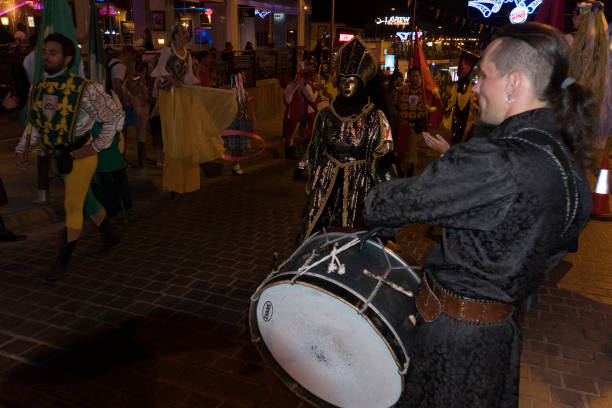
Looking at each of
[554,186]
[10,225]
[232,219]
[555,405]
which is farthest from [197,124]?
[554,186]

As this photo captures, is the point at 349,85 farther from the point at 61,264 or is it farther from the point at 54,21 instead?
the point at 54,21

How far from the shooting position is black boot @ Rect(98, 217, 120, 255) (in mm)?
5195

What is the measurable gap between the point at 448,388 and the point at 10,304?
155 inches

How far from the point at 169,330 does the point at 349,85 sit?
97.6 inches

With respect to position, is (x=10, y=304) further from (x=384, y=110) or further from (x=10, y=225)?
(x=384, y=110)

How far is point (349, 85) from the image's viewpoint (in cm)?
389

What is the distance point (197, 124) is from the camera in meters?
7.42

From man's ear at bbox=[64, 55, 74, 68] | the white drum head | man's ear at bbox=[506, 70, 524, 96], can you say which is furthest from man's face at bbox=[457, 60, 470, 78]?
the white drum head

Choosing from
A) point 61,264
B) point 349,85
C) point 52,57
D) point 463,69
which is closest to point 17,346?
point 61,264

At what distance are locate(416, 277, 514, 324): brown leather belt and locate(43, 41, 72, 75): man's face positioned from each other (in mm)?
4041

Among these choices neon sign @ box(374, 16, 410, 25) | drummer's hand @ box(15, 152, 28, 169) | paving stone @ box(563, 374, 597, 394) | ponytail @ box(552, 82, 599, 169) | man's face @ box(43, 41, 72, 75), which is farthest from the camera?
neon sign @ box(374, 16, 410, 25)

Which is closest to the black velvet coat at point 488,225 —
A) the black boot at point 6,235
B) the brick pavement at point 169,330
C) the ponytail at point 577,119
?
the ponytail at point 577,119

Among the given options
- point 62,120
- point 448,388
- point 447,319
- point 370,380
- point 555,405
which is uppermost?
point 62,120

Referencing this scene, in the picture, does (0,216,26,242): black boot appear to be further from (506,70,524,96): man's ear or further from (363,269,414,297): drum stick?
(506,70,524,96): man's ear
